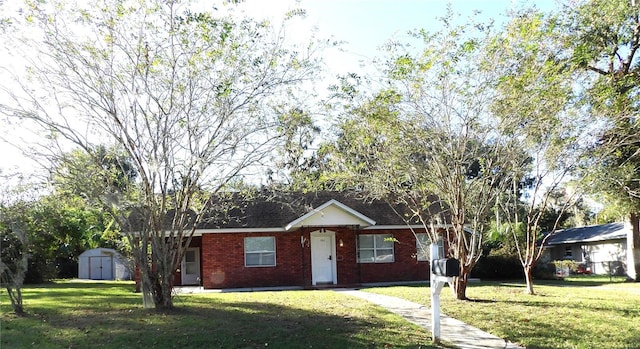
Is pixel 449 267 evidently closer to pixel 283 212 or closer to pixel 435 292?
pixel 435 292

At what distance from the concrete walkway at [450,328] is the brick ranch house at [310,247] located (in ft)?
22.2

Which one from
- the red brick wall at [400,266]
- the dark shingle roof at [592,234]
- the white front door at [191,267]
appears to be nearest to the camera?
the red brick wall at [400,266]

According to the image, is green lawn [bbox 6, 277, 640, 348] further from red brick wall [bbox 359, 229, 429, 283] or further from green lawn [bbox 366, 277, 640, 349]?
red brick wall [bbox 359, 229, 429, 283]

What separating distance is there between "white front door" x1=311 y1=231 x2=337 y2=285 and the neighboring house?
15010 mm

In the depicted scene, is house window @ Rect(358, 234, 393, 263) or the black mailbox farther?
house window @ Rect(358, 234, 393, 263)

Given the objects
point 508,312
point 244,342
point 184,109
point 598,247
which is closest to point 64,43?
point 184,109

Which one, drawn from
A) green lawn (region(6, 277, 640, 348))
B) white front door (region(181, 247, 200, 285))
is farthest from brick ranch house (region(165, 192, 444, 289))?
green lawn (region(6, 277, 640, 348))

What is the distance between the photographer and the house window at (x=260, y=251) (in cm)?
2233

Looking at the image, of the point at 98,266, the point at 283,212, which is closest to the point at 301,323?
the point at 283,212

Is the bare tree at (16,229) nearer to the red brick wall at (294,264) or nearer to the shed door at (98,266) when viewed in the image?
the red brick wall at (294,264)

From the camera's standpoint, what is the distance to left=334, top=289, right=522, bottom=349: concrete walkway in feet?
31.3

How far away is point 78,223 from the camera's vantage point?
2622 centimetres

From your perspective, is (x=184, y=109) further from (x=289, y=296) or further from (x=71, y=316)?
(x=289, y=296)

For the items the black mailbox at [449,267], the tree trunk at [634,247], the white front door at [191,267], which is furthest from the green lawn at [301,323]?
the tree trunk at [634,247]
